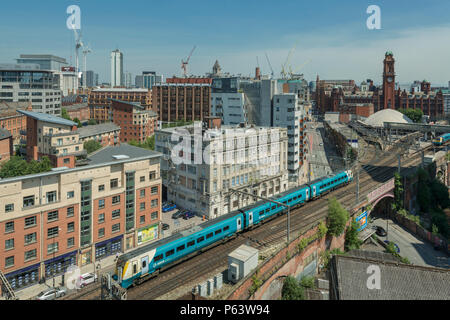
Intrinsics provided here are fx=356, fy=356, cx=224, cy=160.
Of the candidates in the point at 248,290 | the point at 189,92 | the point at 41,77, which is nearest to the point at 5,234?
the point at 248,290

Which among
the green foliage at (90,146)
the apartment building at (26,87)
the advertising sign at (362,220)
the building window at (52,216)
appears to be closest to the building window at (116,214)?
the building window at (52,216)

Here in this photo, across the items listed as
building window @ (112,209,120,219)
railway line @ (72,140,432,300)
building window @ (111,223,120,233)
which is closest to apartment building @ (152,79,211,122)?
railway line @ (72,140,432,300)

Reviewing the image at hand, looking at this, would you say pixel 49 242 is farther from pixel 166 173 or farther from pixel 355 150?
pixel 355 150

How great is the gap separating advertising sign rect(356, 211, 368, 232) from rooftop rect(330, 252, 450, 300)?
2668 cm

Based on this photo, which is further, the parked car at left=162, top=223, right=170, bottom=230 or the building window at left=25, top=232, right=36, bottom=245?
the parked car at left=162, top=223, right=170, bottom=230

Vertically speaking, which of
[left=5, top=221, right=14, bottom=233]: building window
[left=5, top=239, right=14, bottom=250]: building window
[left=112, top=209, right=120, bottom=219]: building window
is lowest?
[left=5, top=239, right=14, bottom=250]: building window

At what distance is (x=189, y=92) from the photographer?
14712 centimetres

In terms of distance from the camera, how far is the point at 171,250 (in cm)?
3569

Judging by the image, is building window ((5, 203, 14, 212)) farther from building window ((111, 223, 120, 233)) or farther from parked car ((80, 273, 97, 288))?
building window ((111, 223, 120, 233))

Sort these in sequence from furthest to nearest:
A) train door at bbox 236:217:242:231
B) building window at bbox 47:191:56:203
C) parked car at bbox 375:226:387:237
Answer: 1. parked car at bbox 375:226:387:237
2. train door at bbox 236:217:242:231
3. building window at bbox 47:191:56:203

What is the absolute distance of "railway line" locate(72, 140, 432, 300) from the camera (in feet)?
108

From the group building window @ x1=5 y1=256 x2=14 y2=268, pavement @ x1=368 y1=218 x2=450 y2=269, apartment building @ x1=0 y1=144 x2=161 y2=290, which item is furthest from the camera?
pavement @ x1=368 y1=218 x2=450 y2=269

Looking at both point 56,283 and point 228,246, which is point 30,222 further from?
point 228,246
